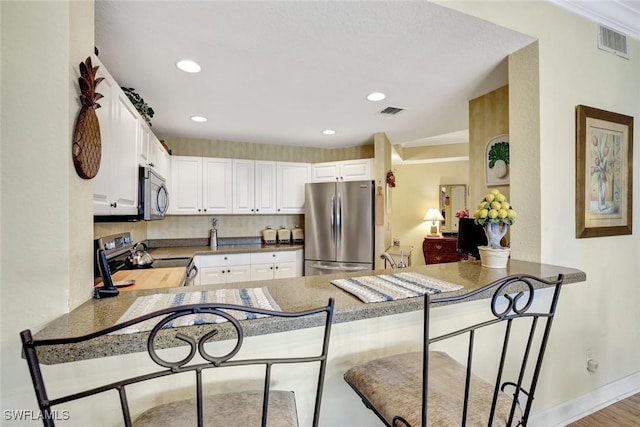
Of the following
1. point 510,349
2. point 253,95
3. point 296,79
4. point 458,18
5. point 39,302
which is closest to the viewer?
point 39,302

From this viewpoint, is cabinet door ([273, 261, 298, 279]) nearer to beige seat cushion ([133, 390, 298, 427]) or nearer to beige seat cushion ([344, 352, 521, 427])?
beige seat cushion ([344, 352, 521, 427])

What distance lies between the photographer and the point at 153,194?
2303 mm

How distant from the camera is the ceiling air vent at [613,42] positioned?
183 cm

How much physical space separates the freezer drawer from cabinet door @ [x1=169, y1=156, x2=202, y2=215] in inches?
66.2

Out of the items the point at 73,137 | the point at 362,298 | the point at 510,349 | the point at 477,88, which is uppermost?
the point at 477,88

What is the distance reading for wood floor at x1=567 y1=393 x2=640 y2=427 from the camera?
1.73 metres

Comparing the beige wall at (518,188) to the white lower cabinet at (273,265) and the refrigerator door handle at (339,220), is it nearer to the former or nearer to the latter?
the refrigerator door handle at (339,220)

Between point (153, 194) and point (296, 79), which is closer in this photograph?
point (296, 79)

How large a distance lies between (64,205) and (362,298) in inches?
40.2

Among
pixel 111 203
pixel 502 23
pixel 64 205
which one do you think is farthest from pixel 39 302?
pixel 502 23

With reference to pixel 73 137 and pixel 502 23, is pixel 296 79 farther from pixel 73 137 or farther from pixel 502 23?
Answer: pixel 73 137

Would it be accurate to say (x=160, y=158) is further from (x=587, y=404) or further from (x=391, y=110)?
(x=587, y=404)

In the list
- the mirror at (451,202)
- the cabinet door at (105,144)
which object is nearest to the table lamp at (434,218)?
the mirror at (451,202)

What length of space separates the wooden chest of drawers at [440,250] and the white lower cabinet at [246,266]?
272 cm
